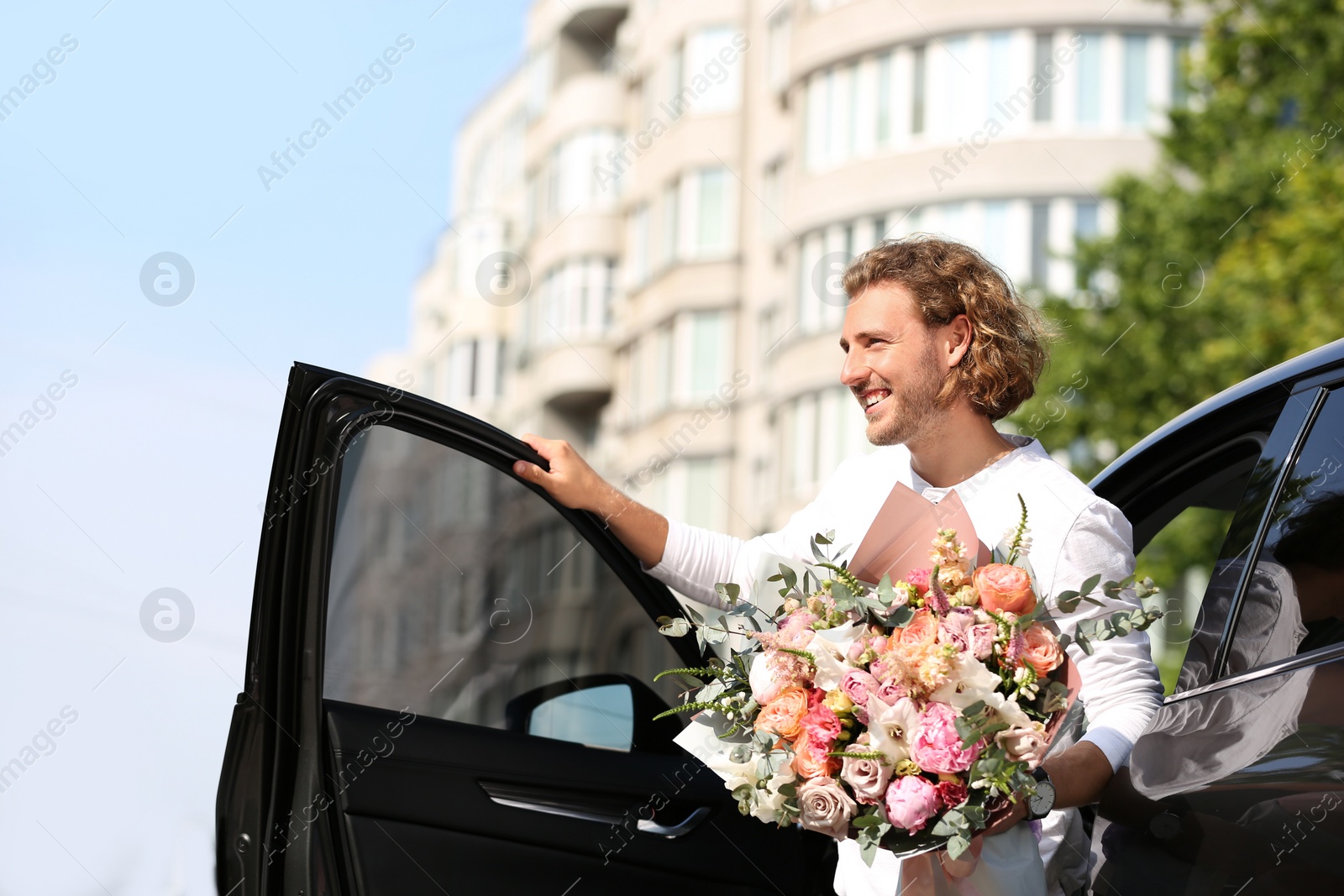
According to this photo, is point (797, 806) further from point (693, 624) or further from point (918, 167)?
point (918, 167)

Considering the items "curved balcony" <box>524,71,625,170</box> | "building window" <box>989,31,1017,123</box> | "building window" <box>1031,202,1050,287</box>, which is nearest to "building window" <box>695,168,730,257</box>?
"curved balcony" <box>524,71,625,170</box>

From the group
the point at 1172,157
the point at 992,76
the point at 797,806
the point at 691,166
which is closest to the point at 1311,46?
the point at 1172,157

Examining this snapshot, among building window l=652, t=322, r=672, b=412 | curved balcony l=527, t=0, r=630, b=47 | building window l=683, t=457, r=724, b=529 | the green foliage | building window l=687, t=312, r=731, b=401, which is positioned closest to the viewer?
the green foliage

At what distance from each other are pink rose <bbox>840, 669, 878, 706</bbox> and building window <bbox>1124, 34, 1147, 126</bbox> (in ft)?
77.5

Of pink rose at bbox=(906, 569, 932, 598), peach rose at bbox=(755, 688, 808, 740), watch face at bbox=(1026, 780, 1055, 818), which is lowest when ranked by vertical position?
watch face at bbox=(1026, 780, 1055, 818)

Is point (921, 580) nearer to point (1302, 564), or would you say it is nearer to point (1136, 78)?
point (1302, 564)

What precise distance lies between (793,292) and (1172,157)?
34.8 ft

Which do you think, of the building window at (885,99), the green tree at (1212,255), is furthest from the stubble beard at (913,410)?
the building window at (885,99)

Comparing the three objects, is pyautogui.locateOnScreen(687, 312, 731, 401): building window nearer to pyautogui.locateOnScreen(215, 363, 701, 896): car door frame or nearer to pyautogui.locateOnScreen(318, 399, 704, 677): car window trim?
pyautogui.locateOnScreen(318, 399, 704, 677): car window trim

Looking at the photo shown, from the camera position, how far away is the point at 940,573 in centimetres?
247

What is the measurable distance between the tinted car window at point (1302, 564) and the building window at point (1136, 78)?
2307cm

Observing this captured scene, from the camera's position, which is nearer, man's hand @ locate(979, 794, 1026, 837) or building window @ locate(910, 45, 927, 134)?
man's hand @ locate(979, 794, 1026, 837)

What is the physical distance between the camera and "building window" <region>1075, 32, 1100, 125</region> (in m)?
24.4

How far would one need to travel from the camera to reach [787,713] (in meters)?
2.50
